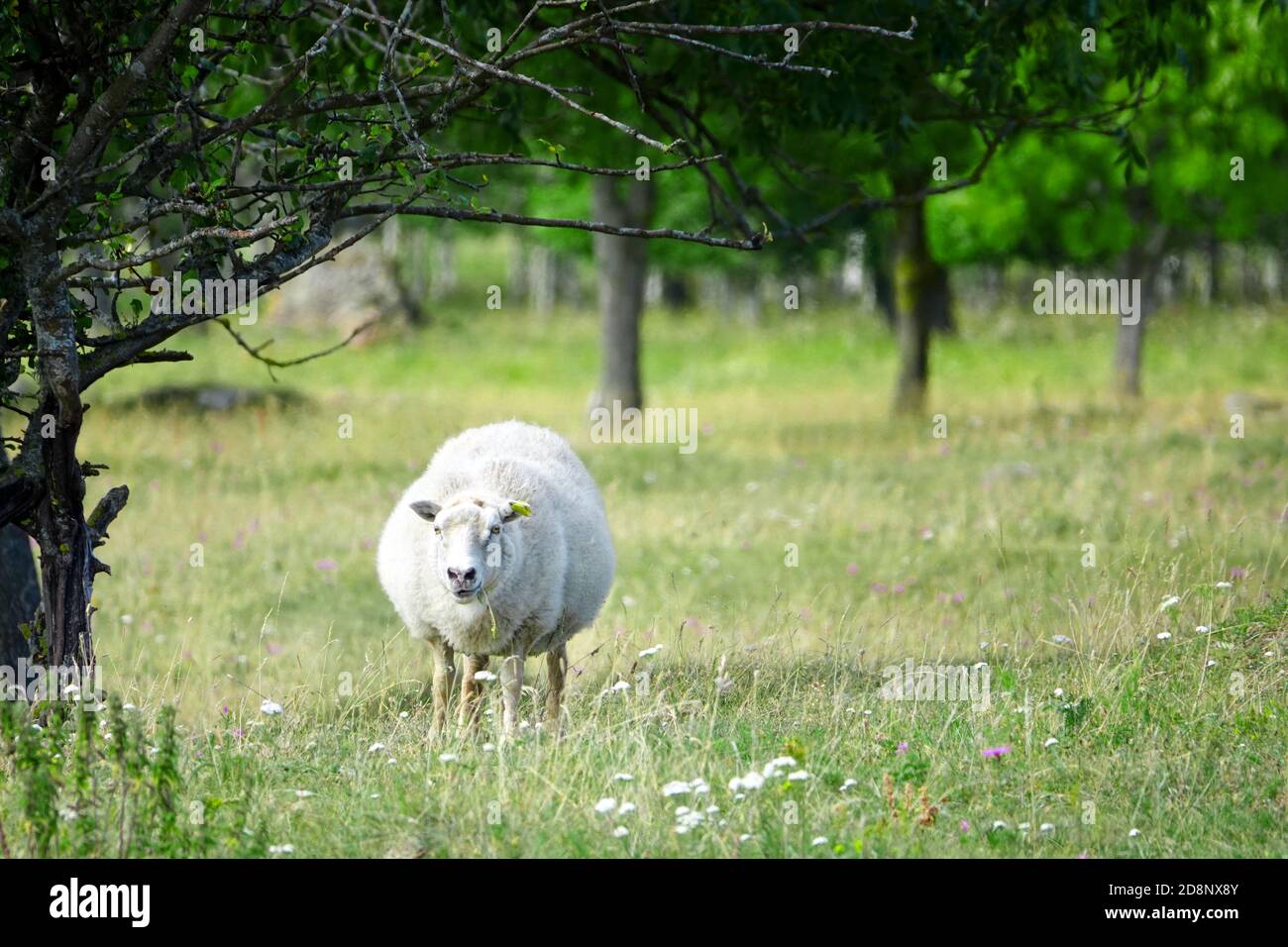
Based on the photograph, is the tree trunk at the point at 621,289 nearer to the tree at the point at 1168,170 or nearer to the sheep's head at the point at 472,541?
the tree at the point at 1168,170

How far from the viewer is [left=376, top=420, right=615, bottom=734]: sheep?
7.58 meters

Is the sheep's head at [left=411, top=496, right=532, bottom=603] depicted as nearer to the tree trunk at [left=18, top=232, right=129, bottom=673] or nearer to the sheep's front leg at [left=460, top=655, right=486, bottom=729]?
the sheep's front leg at [left=460, top=655, right=486, bottom=729]

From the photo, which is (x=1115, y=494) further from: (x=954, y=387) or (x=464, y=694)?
(x=954, y=387)

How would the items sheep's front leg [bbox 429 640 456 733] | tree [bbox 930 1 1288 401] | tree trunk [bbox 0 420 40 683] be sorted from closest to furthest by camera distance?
sheep's front leg [bbox 429 640 456 733]
tree trunk [bbox 0 420 40 683]
tree [bbox 930 1 1288 401]

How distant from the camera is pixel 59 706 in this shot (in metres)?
6.52

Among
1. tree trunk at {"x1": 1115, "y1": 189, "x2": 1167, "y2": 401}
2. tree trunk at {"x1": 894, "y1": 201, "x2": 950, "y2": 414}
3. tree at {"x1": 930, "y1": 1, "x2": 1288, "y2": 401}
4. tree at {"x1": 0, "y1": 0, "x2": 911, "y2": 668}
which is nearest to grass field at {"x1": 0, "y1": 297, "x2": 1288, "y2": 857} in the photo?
tree trunk at {"x1": 894, "y1": 201, "x2": 950, "y2": 414}

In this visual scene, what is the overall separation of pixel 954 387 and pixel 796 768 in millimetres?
26703

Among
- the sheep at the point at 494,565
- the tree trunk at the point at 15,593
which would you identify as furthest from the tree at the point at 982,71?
the tree trunk at the point at 15,593

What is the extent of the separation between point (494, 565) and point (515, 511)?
1.00 feet

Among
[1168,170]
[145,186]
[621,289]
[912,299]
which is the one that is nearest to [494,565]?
[145,186]

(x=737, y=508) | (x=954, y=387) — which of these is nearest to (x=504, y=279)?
(x=954, y=387)

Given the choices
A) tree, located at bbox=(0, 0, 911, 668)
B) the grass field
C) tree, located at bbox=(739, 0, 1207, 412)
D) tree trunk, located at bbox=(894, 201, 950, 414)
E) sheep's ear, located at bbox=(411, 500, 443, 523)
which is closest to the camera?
the grass field

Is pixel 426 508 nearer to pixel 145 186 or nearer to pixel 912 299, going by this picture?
pixel 145 186

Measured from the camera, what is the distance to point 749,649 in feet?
27.9
